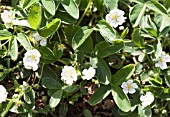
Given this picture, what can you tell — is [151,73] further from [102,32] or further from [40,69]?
[40,69]

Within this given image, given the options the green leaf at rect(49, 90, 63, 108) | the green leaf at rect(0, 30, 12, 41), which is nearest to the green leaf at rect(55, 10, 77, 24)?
the green leaf at rect(0, 30, 12, 41)

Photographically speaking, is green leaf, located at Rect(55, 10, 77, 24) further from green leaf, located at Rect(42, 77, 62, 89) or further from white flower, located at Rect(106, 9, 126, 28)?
green leaf, located at Rect(42, 77, 62, 89)

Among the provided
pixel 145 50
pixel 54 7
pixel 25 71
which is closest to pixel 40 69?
pixel 25 71

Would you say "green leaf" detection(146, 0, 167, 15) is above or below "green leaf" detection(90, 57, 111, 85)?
above

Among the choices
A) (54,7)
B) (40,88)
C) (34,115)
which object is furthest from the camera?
(40,88)

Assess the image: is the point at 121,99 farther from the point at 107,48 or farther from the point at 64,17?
the point at 64,17

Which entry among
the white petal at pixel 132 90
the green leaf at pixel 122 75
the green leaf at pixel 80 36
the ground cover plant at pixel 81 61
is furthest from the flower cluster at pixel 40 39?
the white petal at pixel 132 90
